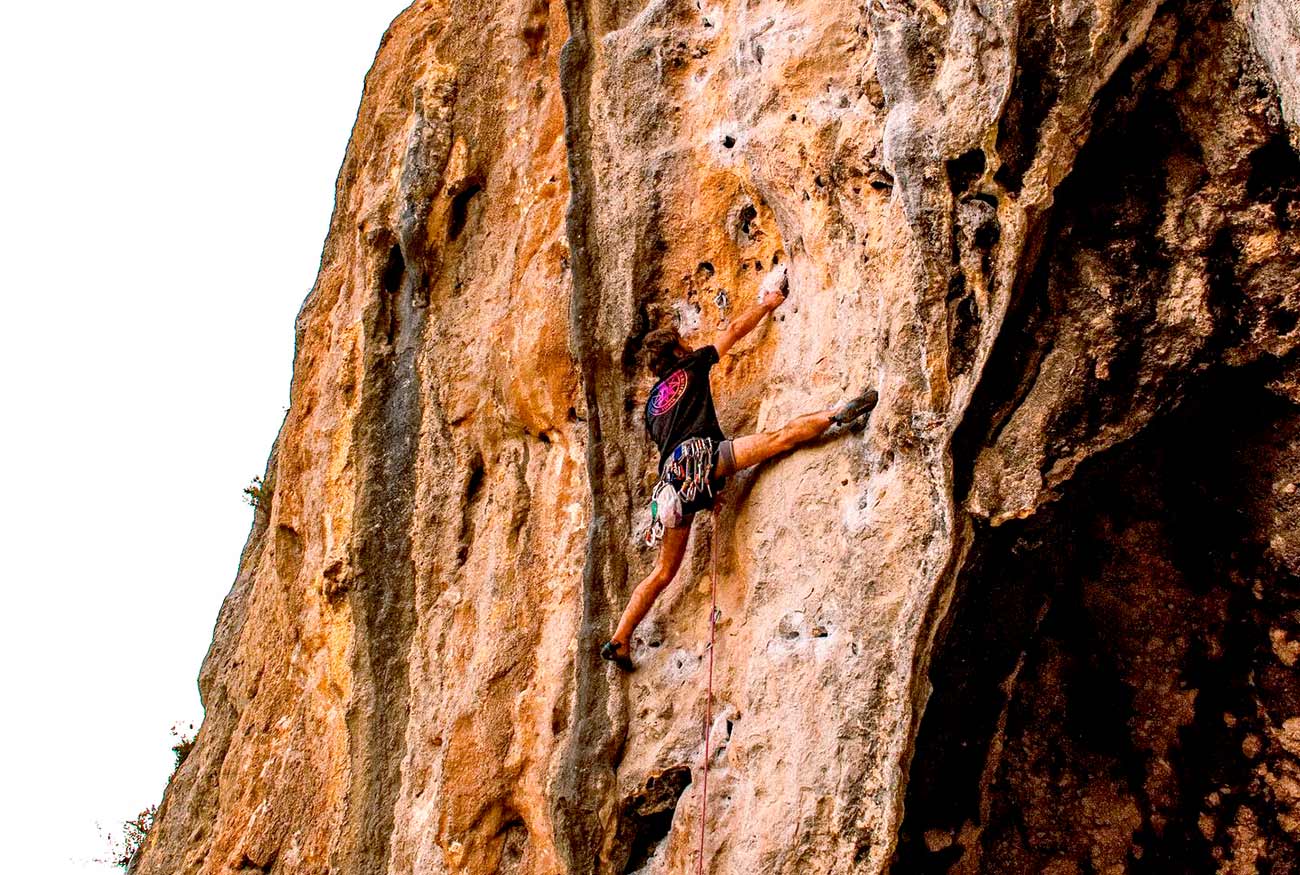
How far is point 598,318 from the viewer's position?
7.69 meters

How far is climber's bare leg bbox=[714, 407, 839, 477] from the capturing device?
600cm

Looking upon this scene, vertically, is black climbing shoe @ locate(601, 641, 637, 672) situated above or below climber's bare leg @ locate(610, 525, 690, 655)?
below

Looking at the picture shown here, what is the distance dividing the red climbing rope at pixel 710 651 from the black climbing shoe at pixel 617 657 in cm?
53

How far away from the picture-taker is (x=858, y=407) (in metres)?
5.82

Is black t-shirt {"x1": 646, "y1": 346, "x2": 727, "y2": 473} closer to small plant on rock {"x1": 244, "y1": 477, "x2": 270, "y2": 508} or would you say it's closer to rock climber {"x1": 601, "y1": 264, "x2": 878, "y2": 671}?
rock climber {"x1": 601, "y1": 264, "x2": 878, "y2": 671}

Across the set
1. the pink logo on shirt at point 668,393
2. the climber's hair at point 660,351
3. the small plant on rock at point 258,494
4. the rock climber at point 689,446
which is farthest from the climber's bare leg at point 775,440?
the small plant on rock at point 258,494

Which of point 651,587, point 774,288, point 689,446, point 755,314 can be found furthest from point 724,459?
point 774,288

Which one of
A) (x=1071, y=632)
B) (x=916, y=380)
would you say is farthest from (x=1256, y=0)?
(x=1071, y=632)

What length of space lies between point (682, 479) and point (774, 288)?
1.27 m

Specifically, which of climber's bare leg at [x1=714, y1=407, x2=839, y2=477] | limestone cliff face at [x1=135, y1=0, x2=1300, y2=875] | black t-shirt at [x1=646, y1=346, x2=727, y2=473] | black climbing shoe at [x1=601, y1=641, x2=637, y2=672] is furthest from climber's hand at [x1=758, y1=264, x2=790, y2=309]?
black climbing shoe at [x1=601, y1=641, x2=637, y2=672]

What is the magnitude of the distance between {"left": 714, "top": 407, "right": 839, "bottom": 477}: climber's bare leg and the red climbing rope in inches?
13.2

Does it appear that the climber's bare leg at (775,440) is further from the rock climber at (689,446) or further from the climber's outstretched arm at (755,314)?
the climber's outstretched arm at (755,314)

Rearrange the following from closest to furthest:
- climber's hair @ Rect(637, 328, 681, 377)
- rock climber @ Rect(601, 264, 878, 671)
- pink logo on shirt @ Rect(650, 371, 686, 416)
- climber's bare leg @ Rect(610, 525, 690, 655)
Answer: rock climber @ Rect(601, 264, 878, 671)
climber's bare leg @ Rect(610, 525, 690, 655)
pink logo on shirt @ Rect(650, 371, 686, 416)
climber's hair @ Rect(637, 328, 681, 377)

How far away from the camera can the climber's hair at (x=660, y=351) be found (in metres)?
Answer: 7.54
